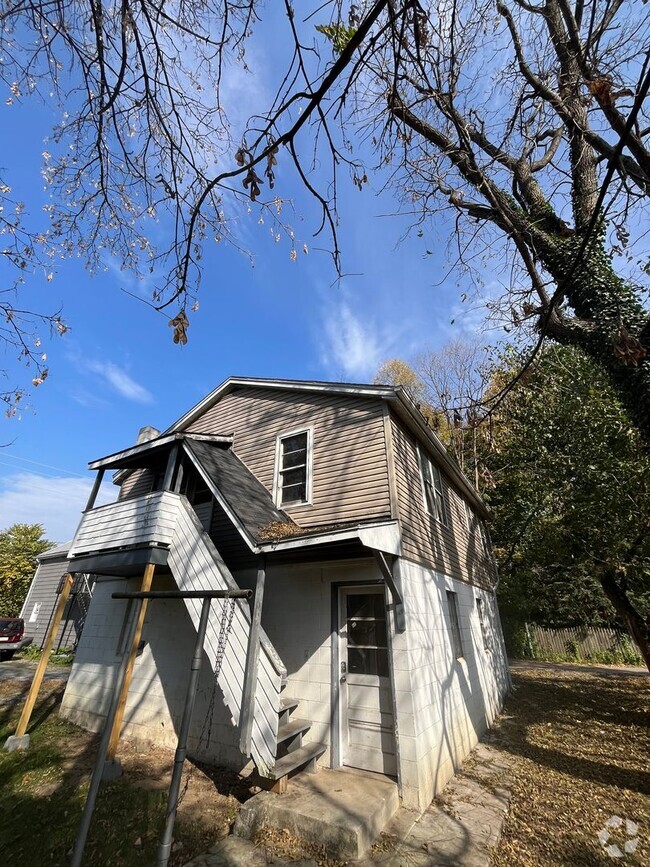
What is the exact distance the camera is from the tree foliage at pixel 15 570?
859 inches

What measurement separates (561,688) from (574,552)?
15.5 ft

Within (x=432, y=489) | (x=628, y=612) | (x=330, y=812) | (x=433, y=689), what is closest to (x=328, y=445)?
(x=432, y=489)

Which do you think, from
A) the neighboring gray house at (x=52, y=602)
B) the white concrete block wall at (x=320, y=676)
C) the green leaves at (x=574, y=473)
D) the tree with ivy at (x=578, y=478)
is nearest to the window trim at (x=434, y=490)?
the tree with ivy at (x=578, y=478)

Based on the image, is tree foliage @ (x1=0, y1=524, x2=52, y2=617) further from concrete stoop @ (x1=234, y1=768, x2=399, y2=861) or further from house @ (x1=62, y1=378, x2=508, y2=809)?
concrete stoop @ (x1=234, y1=768, x2=399, y2=861)

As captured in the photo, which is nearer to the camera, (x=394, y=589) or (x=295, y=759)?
(x=295, y=759)

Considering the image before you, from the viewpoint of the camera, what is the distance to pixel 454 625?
27.3 ft

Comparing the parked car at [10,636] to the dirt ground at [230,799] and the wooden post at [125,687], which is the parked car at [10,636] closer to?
the dirt ground at [230,799]

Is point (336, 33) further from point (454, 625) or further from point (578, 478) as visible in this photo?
point (578, 478)

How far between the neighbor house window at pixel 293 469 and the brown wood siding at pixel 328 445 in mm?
142

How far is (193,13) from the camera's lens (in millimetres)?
2996

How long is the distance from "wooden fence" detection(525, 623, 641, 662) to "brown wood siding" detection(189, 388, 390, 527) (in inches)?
815

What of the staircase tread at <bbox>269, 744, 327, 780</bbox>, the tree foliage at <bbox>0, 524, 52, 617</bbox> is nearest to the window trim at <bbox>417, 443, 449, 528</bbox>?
the staircase tread at <bbox>269, 744, 327, 780</bbox>

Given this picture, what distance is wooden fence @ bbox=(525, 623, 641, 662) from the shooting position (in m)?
19.7

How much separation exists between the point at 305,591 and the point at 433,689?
2.46m
